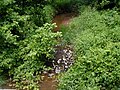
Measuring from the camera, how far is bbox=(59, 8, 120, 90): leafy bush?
670cm

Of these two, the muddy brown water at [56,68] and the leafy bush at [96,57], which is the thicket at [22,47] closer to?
the muddy brown water at [56,68]

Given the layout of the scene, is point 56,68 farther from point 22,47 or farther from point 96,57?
point 96,57

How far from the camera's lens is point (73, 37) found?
9.32 m

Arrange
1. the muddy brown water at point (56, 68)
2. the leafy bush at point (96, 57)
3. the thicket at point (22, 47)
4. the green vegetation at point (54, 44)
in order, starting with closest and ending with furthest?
1. the leafy bush at point (96, 57)
2. the green vegetation at point (54, 44)
3. the muddy brown water at point (56, 68)
4. the thicket at point (22, 47)

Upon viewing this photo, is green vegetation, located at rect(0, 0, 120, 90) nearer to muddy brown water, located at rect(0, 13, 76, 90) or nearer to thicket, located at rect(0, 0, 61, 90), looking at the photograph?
thicket, located at rect(0, 0, 61, 90)

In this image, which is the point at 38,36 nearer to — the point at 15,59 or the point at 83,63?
the point at 15,59

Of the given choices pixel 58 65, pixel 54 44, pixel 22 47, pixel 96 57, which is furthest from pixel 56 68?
pixel 96 57

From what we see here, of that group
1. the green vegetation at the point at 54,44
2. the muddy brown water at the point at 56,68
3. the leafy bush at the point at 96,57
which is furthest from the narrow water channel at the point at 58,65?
the leafy bush at the point at 96,57

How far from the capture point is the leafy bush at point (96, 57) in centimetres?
670

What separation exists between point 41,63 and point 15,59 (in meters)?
0.75

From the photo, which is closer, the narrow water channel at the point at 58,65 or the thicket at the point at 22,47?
the narrow water channel at the point at 58,65

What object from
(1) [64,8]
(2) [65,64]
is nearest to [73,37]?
(2) [65,64]

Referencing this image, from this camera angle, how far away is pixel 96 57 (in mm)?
7074

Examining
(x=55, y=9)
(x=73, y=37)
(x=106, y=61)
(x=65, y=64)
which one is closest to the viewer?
(x=106, y=61)
